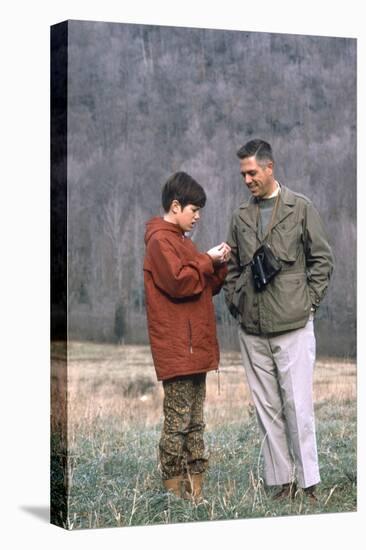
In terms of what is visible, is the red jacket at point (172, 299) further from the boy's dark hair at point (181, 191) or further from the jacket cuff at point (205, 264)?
the boy's dark hair at point (181, 191)

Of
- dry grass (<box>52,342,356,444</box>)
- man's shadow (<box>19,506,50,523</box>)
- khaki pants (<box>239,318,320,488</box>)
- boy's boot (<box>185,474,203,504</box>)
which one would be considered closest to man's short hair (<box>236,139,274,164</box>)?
khaki pants (<box>239,318,320,488</box>)

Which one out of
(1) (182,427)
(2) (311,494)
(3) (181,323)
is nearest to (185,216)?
(3) (181,323)

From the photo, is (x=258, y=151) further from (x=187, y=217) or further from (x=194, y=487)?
(x=194, y=487)

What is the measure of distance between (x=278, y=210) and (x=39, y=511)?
293 cm

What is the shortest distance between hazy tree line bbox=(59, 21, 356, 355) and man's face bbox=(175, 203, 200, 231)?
0.14m

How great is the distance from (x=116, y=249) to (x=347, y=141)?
7.17ft

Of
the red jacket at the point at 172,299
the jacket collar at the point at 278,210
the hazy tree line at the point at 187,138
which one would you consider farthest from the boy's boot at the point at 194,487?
the jacket collar at the point at 278,210

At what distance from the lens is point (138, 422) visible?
43.5 ft

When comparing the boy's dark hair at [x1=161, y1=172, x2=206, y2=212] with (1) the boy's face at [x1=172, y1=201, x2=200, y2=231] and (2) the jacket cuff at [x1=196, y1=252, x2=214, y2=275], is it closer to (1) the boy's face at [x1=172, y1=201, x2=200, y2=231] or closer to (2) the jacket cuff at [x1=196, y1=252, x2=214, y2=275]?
(1) the boy's face at [x1=172, y1=201, x2=200, y2=231]

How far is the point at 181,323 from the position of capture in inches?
517

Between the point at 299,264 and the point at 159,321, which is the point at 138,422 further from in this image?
the point at 299,264

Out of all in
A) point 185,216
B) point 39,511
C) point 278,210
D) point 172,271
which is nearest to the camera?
point 172,271

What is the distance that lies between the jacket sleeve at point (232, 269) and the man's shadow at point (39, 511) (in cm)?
206

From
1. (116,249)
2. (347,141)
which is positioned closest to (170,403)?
(116,249)
